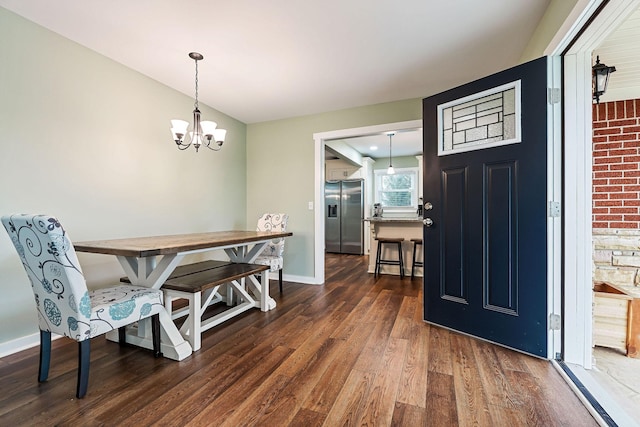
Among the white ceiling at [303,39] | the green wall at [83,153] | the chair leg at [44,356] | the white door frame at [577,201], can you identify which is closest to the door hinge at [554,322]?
the white door frame at [577,201]

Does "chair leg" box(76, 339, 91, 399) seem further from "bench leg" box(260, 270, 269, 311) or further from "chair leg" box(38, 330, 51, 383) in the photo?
"bench leg" box(260, 270, 269, 311)

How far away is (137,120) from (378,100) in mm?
2699

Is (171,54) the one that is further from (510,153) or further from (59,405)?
(510,153)

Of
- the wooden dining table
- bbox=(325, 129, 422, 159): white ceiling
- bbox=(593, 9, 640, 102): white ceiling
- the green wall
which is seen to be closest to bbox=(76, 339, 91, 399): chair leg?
the wooden dining table

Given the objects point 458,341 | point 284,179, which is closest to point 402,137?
point 284,179

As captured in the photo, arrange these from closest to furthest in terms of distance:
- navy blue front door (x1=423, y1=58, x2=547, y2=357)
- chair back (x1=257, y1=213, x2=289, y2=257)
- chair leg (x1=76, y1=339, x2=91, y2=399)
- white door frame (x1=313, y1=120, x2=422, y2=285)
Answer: chair leg (x1=76, y1=339, x2=91, y2=399), navy blue front door (x1=423, y1=58, x2=547, y2=357), chair back (x1=257, y1=213, x2=289, y2=257), white door frame (x1=313, y1=120, x2=422, y2=285)

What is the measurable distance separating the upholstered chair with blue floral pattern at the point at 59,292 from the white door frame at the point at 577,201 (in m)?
2.73

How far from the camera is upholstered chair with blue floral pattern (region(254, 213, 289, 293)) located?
11.0 feet

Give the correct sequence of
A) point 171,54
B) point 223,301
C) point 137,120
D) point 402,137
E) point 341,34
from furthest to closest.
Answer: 1. point 402,137
2. point 223,301
3. point 137,120
4. point 171,54
5. point 341,34

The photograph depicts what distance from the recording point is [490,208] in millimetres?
2059

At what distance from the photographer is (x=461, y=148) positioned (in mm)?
2230

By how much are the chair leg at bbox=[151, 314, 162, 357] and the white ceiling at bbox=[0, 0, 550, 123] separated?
2.11 metres

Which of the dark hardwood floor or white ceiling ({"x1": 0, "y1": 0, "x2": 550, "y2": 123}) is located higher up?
white ceiling ({"x1": 0, "y1": 0, "x2": 550, "y2": 123})

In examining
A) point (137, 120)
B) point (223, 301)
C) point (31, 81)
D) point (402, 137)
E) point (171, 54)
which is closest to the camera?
point (31, 81)
